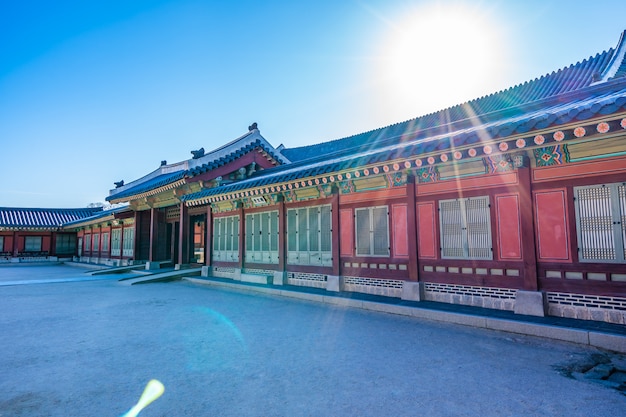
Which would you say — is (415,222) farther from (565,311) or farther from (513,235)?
(565,311)

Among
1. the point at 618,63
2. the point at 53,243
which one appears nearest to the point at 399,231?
the point at 618,63

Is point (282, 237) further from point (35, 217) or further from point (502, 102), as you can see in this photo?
point (35, 217)

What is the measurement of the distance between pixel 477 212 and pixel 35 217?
145 ft

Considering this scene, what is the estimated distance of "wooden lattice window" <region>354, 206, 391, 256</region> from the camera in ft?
31.7

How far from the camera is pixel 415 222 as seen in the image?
8.90m

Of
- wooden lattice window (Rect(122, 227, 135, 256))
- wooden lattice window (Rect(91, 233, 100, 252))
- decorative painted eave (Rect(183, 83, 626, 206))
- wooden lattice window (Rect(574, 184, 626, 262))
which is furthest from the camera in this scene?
wooden lattice window (Rect(91, 233, 100, 252))

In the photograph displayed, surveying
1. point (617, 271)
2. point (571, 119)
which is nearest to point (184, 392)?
point (571, 119)

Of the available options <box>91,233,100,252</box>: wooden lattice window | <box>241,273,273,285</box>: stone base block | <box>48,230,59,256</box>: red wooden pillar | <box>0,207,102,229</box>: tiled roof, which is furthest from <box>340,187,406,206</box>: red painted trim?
<box>48,230,59,256</box>: red wooden pillar

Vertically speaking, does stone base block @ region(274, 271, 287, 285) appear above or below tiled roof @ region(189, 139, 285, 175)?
below

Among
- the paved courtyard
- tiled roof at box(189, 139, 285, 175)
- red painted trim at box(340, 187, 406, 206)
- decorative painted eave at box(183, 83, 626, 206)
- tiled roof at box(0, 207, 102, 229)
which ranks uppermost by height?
tiled roof at box(189, 139, 285, 175)

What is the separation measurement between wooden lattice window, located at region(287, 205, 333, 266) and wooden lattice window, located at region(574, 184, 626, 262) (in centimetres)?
645

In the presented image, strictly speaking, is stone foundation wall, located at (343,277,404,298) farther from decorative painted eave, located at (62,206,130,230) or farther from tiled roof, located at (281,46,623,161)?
decorative painted eave, located at (62,206,130,230)

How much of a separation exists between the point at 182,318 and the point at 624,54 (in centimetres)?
1476

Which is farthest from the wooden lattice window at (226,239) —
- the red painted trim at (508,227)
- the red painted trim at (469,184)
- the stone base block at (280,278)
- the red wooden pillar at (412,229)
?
the red painted trim at (508,227)
